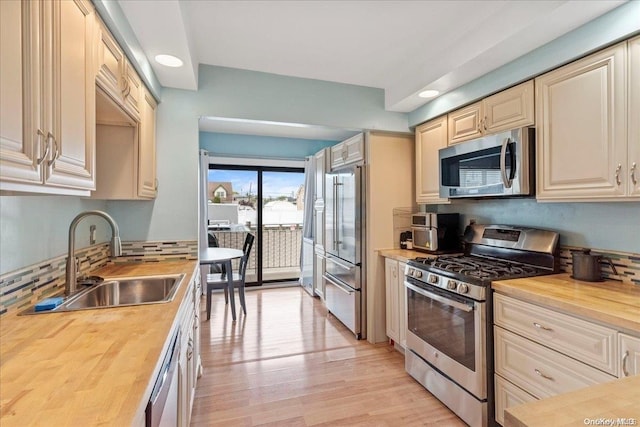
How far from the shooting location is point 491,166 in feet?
7.27

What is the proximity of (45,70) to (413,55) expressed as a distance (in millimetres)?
2353

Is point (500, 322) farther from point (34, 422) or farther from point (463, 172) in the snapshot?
point (34, 422)

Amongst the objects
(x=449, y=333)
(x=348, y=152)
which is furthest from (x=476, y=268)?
(x=348, y=152)

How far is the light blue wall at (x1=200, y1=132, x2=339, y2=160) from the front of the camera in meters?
4.89

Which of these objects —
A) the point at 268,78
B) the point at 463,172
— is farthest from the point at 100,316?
the point at 463,172

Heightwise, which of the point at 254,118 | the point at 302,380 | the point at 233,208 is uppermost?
the point at 254,118

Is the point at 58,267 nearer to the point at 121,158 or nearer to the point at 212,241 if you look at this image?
the point at 121,158

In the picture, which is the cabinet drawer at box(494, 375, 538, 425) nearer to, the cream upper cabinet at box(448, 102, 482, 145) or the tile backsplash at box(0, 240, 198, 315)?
the cream upper cabinet at box(448, 102, 482, 145)

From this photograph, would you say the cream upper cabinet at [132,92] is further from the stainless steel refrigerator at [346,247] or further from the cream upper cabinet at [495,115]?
the cream upper cabinet at [495,115]

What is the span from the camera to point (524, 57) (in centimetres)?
199

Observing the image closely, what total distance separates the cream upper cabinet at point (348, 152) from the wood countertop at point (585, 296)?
186 cm

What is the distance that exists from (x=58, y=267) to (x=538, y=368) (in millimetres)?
2515

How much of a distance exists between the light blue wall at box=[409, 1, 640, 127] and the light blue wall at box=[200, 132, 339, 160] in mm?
2966

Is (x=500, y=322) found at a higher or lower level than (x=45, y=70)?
lower
